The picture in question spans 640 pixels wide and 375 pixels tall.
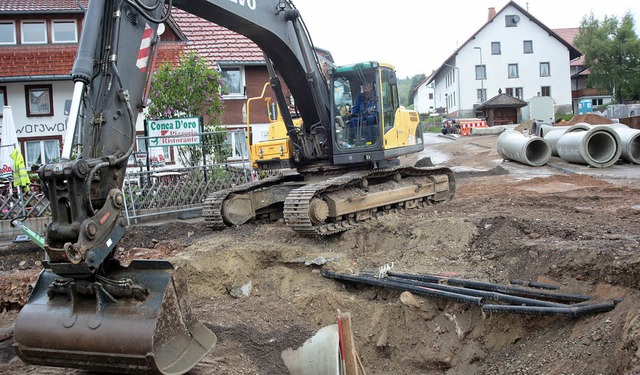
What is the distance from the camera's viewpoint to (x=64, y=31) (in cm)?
2255

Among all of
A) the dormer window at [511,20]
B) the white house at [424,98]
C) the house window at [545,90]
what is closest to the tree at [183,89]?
the dormer window at [511,20]

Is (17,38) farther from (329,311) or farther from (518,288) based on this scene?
(518,288)

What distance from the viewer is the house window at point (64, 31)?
22.4 meters

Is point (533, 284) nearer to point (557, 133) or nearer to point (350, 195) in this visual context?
point (350, 195)

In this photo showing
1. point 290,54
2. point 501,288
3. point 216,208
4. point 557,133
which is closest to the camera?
point 501,288

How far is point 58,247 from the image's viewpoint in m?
4.17

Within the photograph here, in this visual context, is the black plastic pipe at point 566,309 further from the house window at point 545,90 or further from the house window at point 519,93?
the house window at point 545,90

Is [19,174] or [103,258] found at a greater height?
[19,174]

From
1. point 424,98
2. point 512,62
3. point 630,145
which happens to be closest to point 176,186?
point 630,145

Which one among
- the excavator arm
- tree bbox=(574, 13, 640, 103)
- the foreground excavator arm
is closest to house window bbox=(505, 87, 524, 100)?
tree bbox=(574, 13, 640, 103)

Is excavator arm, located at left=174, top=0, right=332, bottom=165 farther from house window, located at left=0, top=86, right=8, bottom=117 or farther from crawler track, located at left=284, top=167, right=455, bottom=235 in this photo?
house window, located at left=0, top=86, right=8, bottom=117

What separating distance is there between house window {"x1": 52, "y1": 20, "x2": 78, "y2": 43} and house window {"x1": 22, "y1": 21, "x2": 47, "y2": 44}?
13.6 inches

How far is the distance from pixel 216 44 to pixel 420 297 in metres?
19.0

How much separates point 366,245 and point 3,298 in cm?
495
